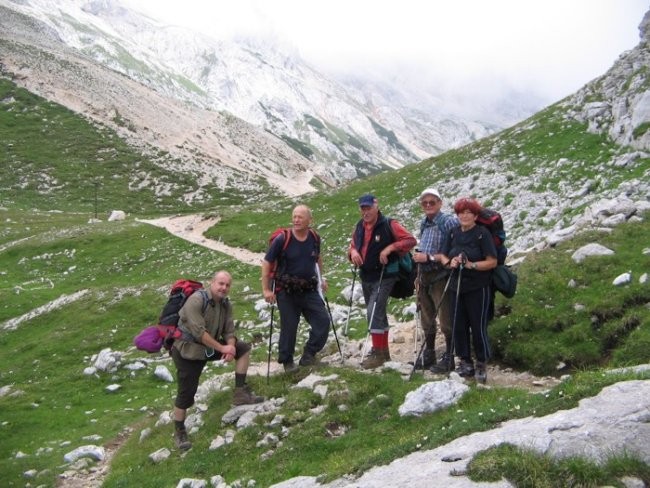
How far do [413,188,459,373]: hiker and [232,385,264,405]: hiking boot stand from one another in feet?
12.4

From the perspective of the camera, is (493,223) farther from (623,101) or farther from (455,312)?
(623,101)

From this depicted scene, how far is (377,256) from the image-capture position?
12.5m

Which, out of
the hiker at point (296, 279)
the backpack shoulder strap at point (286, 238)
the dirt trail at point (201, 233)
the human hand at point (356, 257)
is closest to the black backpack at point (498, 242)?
the human hand at point (356, 257)

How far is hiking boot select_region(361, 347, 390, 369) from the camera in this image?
12.9m

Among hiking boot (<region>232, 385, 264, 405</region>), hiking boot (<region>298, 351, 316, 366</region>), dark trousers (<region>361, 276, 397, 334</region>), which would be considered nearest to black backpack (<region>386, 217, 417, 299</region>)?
dark trousers (<region>361, 276, 397, 334</region>)

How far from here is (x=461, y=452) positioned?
7016 millimetres

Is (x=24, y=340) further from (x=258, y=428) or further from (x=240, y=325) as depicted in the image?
(x=258, y=428)

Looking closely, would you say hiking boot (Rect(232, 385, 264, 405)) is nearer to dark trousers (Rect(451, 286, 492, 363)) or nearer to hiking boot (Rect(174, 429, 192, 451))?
hiking boot (Rect(174, 429, 192, 451))

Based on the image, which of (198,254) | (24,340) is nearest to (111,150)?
(198,254)

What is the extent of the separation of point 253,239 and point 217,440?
97.3 ft

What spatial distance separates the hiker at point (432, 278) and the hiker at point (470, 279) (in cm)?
28

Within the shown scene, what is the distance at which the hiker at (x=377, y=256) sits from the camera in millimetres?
12148

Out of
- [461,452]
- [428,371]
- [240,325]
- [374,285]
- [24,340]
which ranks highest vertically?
[374,285]

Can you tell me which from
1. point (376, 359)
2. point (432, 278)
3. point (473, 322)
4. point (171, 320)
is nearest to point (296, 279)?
point (376, 359)
